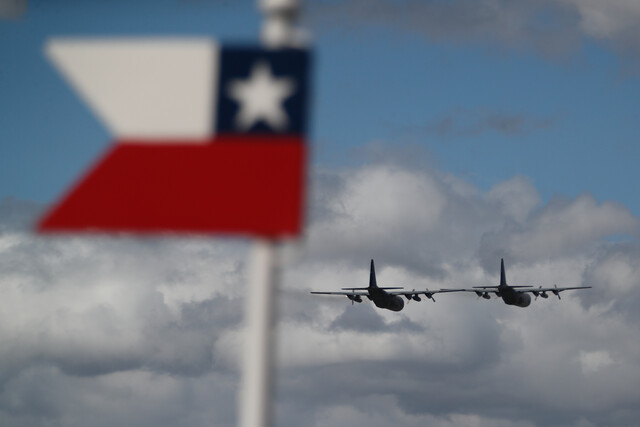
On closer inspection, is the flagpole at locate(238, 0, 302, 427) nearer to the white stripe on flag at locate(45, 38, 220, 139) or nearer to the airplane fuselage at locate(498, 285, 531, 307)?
the white stripe on flag at locate(45, 38, 220, 139)

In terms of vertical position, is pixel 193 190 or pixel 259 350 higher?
pixel 193 190

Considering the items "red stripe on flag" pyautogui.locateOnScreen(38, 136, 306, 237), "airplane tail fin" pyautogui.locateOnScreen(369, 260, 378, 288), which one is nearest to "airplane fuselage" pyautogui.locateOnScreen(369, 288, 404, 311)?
"airplane tail fin" pyautogui.locateOnScreen(369, 260, 378, 288)

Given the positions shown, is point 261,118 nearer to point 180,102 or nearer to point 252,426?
point 180,102

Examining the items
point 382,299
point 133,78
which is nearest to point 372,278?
point 382,299

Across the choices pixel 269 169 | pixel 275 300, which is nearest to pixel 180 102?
pixel 269 169

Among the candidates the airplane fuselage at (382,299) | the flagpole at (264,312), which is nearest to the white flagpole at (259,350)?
the flagpole at (264,312)

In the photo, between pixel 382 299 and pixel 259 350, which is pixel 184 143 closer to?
pixel 259 350
